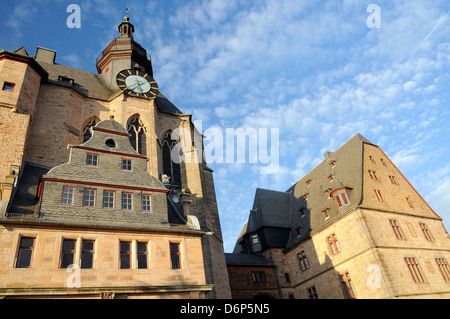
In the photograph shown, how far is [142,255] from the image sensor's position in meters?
14.1

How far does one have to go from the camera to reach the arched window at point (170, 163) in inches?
936

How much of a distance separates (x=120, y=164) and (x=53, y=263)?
5.39m

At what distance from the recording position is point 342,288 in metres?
25.3

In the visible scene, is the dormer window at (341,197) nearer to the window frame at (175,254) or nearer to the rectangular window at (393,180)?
the rectangular window at (393,180)

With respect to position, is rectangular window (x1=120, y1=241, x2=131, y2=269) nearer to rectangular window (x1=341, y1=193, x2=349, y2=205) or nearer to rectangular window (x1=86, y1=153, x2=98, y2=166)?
rectangular window (x1=86, y1=153, x2=98, y2=166)

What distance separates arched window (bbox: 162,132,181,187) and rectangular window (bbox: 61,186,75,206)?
932 cm

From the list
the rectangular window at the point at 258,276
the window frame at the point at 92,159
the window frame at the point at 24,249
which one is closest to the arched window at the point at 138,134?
the window frame at the point at 92,159

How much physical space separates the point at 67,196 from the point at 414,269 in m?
22.9

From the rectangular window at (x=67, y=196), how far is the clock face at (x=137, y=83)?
1381cm

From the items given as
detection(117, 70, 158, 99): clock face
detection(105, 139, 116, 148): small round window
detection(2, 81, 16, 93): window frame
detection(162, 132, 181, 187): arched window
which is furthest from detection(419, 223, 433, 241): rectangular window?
detection(2, 81, 16, 93): window frame

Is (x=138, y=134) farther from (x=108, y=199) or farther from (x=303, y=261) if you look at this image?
(x=303, y=261)

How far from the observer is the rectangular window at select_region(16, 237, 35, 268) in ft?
39.4

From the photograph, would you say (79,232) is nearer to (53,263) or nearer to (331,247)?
(53,263)
